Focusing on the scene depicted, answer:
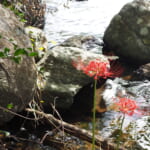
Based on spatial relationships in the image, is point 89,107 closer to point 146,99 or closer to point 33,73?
point 146,99

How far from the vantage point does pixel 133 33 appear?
6.65 m

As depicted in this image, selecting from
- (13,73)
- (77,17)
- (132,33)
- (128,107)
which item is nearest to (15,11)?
(13,73)

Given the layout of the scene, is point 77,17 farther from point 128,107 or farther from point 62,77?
point 128,107

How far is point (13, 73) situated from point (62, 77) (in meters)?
1.66

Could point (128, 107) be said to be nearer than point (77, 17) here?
Yes

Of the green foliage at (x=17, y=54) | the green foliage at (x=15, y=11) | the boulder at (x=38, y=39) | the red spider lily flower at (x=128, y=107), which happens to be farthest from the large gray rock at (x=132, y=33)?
the red spider lily flower at (x=128, y=107)

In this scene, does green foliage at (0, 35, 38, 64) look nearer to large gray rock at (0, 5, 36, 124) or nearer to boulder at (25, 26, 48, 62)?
large gray rock at (0, 5, 36, 124)

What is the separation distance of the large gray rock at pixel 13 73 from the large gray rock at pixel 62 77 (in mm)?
980

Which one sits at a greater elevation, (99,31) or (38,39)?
(38,39)

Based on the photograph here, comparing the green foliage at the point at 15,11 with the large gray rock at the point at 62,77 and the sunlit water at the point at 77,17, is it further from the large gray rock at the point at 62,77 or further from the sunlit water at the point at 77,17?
the sunlit water at the point at 77,17

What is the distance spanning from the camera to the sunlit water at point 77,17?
8883 millimetres

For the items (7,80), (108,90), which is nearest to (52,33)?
(108,90)

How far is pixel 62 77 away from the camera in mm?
4617

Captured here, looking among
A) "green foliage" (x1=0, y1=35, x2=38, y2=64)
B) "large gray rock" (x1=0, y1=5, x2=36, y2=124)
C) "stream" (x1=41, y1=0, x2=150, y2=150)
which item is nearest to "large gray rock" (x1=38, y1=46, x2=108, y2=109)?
"stream" (x1=41, y1=0, x2=150, y2=150)
